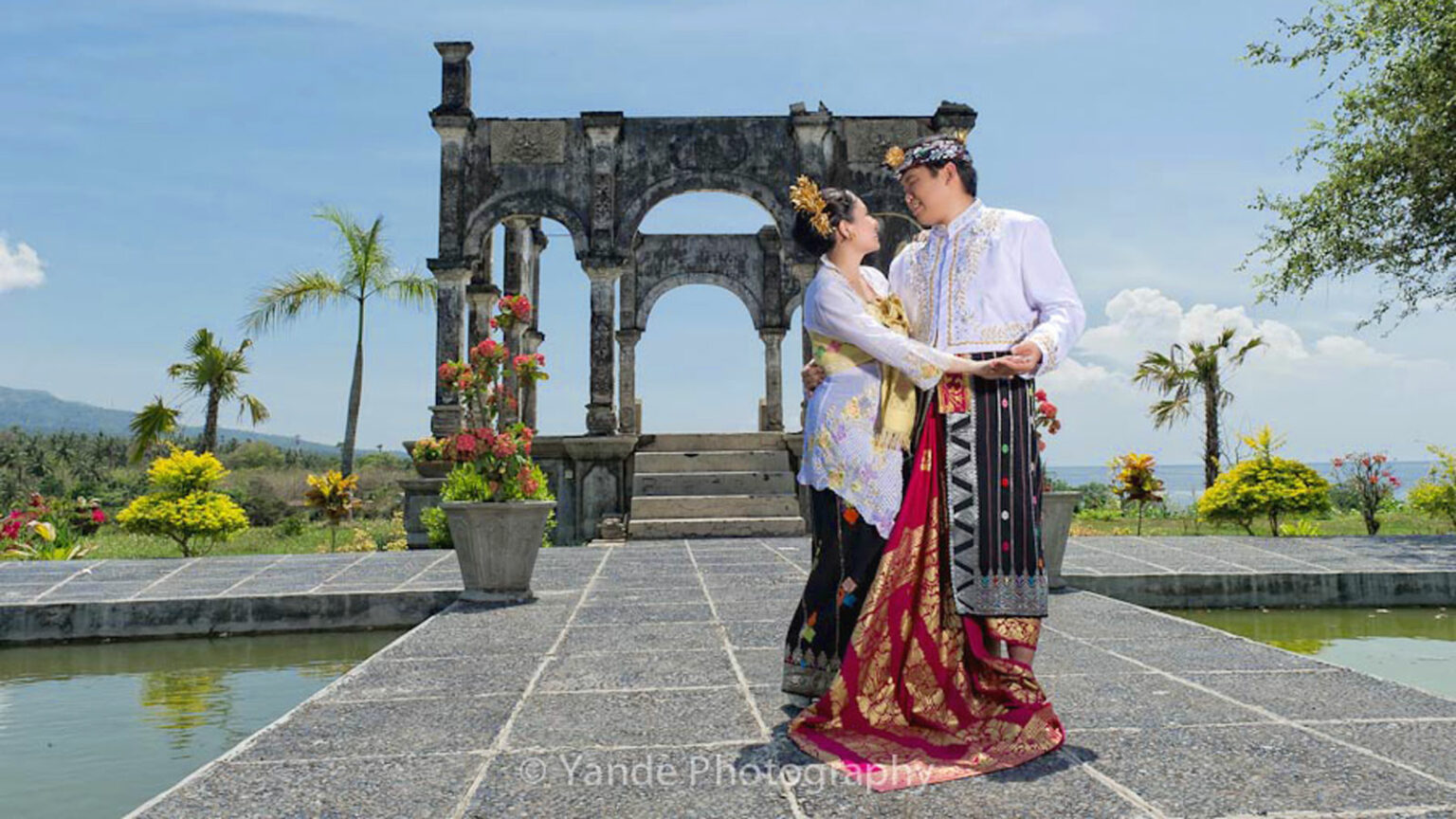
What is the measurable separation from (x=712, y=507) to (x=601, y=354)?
2633 millimetres

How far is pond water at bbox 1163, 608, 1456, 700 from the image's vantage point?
5.41 meters

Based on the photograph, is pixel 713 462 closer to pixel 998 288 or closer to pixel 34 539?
pixel 34 539

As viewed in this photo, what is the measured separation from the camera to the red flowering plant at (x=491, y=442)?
6.53 meters

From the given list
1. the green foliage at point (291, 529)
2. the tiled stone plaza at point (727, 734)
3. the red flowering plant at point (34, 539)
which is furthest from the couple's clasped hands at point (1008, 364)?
the green foliage at point (291, 529)

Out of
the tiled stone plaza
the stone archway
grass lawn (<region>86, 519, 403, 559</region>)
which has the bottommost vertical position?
grass lawn (<region>86, 519, 403, 559</region>)

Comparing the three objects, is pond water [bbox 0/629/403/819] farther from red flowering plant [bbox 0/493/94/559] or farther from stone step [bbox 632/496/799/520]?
stone step [bbox 632/496/799/520]

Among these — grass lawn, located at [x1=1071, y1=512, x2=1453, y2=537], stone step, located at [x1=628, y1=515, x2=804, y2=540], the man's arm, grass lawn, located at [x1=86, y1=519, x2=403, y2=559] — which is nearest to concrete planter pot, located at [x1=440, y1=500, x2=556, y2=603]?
the man's arm

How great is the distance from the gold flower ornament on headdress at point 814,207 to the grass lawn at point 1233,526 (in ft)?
37.4

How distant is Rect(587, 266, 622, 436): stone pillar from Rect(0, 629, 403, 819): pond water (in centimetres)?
657

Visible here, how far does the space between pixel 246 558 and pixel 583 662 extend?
646 centimetres

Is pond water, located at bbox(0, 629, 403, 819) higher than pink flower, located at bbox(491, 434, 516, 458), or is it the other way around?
pink flower, located at bbox(491, 434, 516, 458)

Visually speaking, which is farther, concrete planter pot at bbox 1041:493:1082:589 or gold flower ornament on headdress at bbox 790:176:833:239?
concrete planter pot at bbox 1041:493:1082:589

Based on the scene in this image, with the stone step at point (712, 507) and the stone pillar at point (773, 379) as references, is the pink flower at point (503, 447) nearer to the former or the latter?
the stone step at point (712, 507)

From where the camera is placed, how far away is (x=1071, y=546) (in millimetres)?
9898
